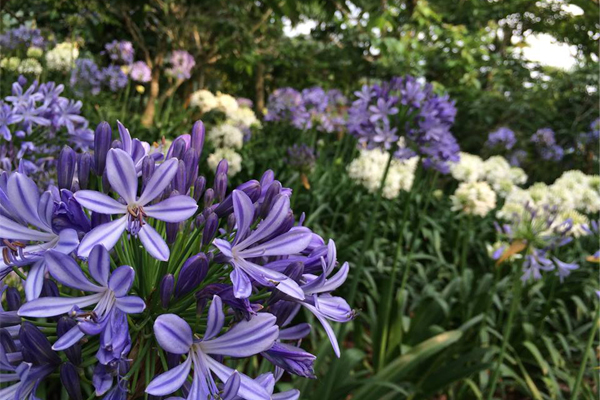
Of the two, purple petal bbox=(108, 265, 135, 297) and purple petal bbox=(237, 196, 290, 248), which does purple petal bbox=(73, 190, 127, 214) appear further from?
purple petal bbox=(237, 196, 290, 248)

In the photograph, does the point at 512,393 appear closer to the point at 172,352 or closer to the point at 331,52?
the point at 172,352

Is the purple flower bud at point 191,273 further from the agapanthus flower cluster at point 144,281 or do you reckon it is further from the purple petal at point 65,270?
the purple petal at point 65,270

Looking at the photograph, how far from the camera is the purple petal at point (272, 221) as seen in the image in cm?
77

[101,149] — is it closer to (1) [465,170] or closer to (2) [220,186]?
(2) [220,186]

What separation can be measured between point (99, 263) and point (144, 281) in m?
0.14

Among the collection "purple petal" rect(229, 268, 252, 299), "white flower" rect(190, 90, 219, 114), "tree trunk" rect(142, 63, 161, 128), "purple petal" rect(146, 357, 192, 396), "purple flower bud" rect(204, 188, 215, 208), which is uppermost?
"purple flower bud" rect(204, 188, 215, 208)

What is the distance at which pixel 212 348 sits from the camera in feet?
2.41

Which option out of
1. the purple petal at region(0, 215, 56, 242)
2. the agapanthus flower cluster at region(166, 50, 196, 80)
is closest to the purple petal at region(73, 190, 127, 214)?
the purple petal at region(0, 215, 56, 242)

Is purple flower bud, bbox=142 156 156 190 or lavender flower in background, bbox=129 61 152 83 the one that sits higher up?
purple flower bud, bbox=142 156 156 190

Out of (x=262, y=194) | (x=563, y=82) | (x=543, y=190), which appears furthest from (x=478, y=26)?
(x=262, y=194)

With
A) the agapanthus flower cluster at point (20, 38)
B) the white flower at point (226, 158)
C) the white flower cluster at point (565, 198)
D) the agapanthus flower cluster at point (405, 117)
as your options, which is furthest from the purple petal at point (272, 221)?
the agapanthus flower cluster at point (20, 38)

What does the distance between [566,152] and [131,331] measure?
9.76m

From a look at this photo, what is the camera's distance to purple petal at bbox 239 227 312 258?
0.78 m

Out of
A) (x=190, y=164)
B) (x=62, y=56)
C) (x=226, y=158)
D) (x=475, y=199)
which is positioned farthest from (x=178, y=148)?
(x=62, y=56)
